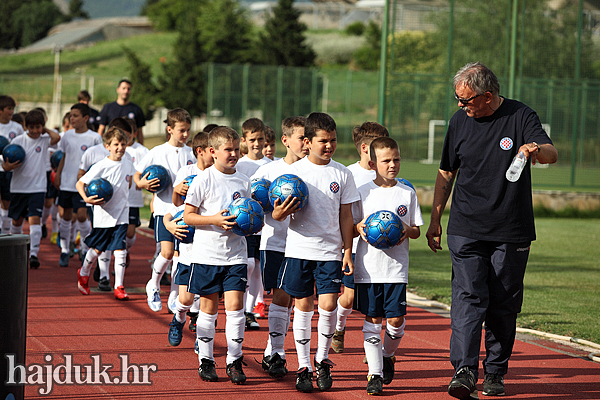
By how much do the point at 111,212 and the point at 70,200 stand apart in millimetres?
2458

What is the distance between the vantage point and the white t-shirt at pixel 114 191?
27.8ft

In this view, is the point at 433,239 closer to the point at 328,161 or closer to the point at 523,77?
Result: the point at 328,161

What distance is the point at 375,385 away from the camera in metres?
5.12

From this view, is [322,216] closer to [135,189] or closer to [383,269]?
[383,269]

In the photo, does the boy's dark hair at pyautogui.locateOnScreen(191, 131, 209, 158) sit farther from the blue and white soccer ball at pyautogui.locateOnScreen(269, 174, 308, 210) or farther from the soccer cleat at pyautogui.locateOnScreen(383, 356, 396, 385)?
the soccer cleat at pyautogui.locateOnScreen(383, 356, 396, 385)

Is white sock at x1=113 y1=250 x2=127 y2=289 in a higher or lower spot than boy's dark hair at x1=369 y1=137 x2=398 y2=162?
lower

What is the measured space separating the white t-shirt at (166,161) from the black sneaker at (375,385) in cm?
346

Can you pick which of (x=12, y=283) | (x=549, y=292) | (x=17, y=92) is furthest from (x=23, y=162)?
(x=17, y=92)

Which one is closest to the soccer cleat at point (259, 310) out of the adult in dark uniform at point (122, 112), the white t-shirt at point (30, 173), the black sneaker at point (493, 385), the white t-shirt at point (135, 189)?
the white t-shirt at point (135, 189)

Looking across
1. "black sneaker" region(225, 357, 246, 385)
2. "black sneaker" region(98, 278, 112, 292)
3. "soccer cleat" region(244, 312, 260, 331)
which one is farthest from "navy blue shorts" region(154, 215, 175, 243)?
"black sneaker" region(225, 357, 246, 385)

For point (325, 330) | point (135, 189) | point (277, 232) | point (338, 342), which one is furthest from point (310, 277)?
point (135, 189)

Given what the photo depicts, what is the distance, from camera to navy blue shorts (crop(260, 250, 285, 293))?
239 inches

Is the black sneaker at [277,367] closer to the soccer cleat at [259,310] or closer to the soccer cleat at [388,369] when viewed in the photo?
the soccer cleat at [388,369]

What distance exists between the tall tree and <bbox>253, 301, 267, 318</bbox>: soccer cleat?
54960mm
